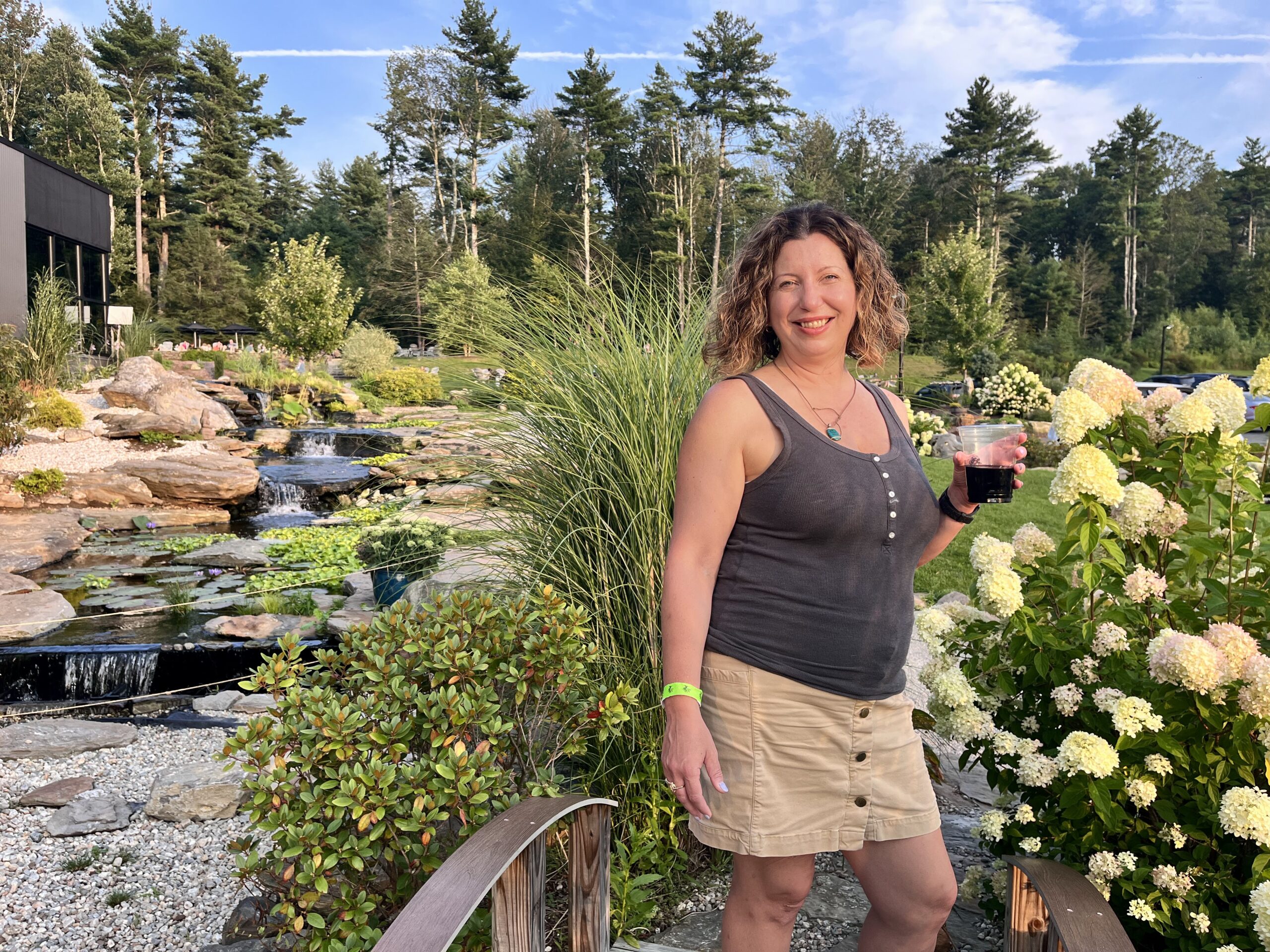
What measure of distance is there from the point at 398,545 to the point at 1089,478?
13.8 feet

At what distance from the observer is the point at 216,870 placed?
106 inches

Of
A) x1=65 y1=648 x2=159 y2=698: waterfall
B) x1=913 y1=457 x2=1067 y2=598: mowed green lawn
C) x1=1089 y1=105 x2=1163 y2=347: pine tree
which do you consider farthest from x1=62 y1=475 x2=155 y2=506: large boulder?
x1=1089 y1=105 x2=1163 y2=347: pine tree

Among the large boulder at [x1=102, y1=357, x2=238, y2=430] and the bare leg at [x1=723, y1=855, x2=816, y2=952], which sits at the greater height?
the large boulder at [x1=102, y1=357, x2=238, y2=430]

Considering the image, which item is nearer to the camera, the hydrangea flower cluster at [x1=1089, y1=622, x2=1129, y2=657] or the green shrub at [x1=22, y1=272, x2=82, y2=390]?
the hydrangea flower cluster at [x1=1089, y1=622, x2=1129, y2=657]

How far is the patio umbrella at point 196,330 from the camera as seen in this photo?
1003 inches

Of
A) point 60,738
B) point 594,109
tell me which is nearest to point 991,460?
point 60,738

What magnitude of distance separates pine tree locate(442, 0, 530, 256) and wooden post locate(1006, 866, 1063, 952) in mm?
31577

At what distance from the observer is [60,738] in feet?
13.2

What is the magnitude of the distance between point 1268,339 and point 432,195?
3785 centimetres

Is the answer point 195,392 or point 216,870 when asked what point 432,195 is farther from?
point 216,870

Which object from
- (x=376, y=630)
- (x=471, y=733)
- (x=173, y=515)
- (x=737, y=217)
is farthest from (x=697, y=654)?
(x=737, y=217)

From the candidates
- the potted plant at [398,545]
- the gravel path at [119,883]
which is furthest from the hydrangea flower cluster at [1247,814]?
the potted plant at [398,545]

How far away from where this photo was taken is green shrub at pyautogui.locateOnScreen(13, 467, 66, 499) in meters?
8.98

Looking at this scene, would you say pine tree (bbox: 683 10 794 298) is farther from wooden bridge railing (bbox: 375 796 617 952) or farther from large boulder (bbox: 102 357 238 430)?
wooden bridge railing (bbox: 375 796 617 952)
